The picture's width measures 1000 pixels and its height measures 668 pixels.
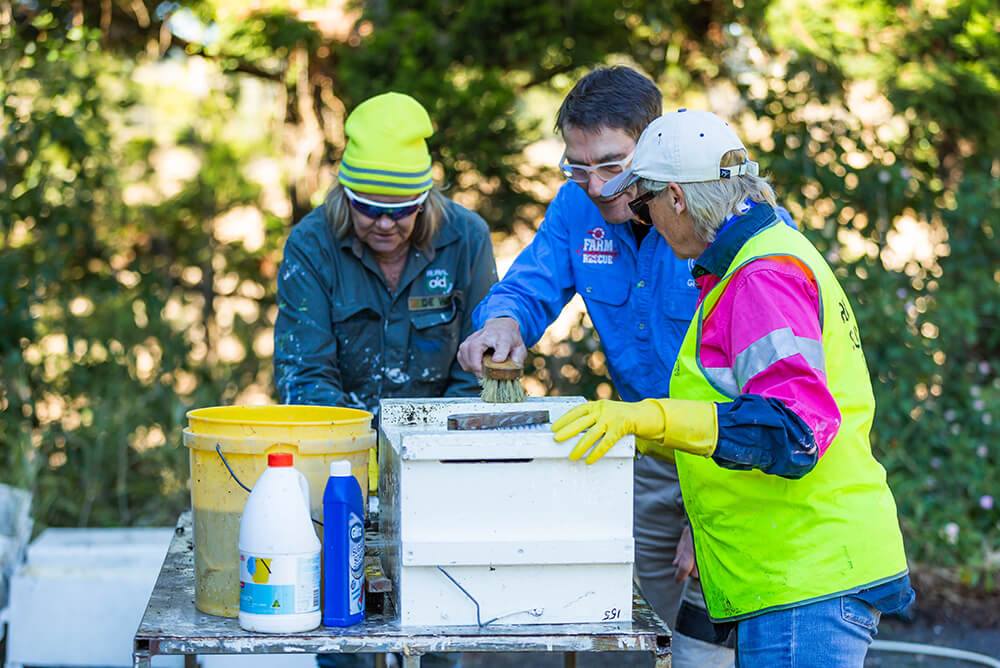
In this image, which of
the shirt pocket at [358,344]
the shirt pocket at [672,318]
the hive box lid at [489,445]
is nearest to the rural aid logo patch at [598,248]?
the shirt pocket at [672,318]

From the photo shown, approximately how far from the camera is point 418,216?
324cm

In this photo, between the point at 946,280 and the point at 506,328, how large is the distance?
3.55 m

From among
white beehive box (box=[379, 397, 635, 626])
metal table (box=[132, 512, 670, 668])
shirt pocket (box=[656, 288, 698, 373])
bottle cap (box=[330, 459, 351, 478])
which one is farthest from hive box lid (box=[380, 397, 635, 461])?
shirt pocket (box=[656, 288, 698, 373])

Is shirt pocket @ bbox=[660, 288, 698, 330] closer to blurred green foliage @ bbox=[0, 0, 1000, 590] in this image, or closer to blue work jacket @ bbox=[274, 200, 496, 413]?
blue work jacket @ bbox=[274, 200, 496, 413]

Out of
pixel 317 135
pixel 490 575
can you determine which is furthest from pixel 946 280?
pixel 490 575

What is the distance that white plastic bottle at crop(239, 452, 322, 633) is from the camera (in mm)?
1971

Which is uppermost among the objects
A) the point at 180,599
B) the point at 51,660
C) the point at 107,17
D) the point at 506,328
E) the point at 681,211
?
the point at 107,17

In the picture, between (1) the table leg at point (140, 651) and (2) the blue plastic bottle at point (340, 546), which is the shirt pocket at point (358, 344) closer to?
(2) the blue plastic bottle at point (340, 546)

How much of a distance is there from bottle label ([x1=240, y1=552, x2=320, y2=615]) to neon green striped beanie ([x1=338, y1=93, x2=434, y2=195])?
1.31 metres

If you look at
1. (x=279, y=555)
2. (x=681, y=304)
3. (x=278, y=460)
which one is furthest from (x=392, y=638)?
(x=681, y=304)

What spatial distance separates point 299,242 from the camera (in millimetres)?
3188

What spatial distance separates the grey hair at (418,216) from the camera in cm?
318

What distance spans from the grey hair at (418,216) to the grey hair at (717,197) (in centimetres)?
122

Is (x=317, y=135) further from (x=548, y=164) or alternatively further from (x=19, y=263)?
(x=19, y=263)
